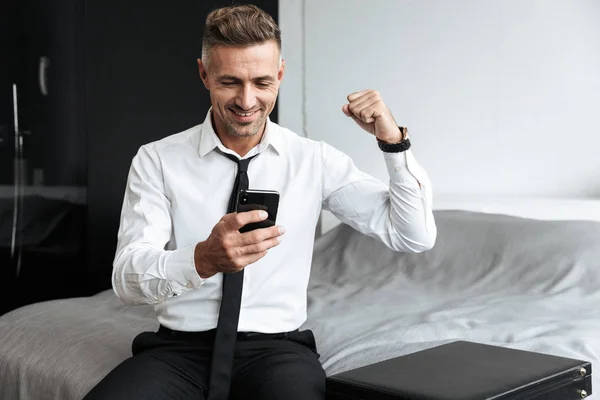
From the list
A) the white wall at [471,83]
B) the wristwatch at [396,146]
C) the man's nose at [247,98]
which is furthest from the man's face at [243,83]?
the white wall at [471,83]

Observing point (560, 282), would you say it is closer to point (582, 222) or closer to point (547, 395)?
point (582, 222)

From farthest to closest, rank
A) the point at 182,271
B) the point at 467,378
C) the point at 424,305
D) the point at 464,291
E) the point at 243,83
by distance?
the point at 464,291 → the point at 424,305 → the point at 243,83 → the point at 182,271 → the point at 467,378

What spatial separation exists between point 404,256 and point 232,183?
1.32m

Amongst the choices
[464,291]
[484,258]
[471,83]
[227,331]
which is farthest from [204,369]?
[471,83]

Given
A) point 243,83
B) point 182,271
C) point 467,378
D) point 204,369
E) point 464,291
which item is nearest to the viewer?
point 467,378

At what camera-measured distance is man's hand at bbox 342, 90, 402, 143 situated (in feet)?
5.20

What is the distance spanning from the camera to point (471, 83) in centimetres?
336

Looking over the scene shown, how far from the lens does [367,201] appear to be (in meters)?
1.76

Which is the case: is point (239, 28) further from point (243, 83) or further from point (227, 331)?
point (227, 331)

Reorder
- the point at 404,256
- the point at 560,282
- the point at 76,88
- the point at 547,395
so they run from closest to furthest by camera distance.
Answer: the point at 547,395 < the point at 560,282 < the point at 404,256 < the point at 76,88

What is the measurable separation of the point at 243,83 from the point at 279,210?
279 mm

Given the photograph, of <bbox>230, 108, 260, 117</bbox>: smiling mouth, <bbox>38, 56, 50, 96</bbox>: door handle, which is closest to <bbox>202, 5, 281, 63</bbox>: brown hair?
<bbox>230, 108, 260, 117</bbox>: smiling mouth

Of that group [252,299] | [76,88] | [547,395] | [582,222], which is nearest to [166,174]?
[252,299]

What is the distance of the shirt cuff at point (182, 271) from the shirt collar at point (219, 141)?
0.33 m
